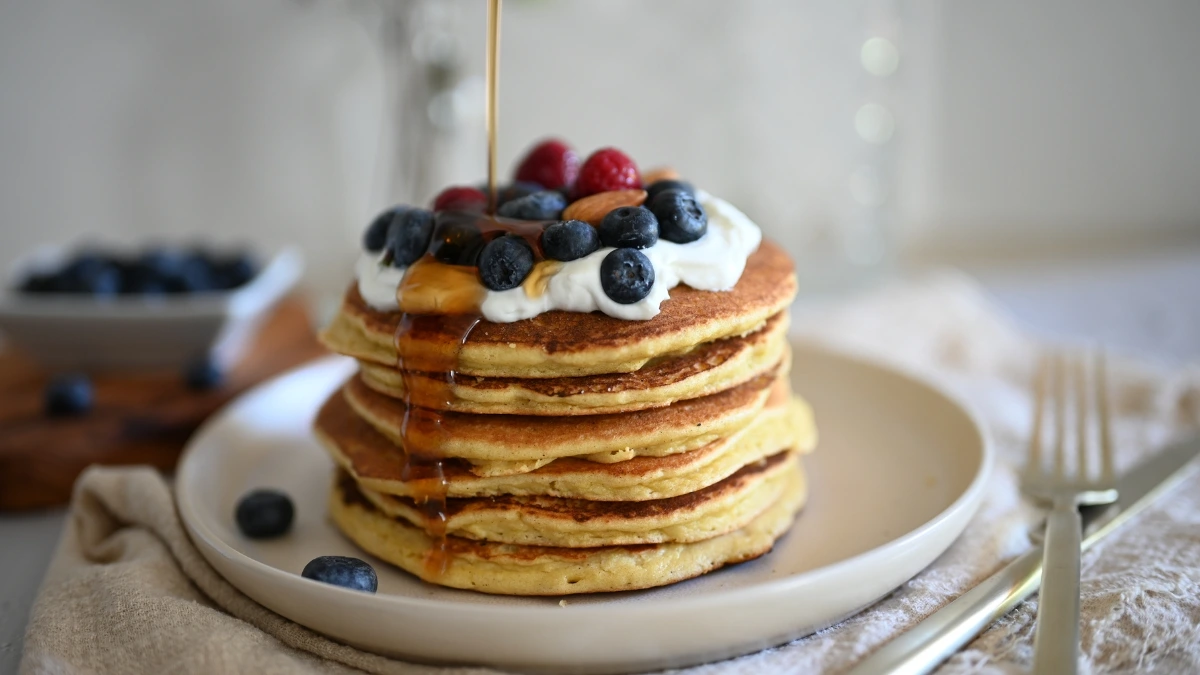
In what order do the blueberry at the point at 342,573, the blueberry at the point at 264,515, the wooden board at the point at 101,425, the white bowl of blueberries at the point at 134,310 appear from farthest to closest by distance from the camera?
the white bowl of blueberries at the point at 134,310, the wooden board at the point at 101,425, the blueberry at the point at 264,515, the blueberry at the point at 342,573

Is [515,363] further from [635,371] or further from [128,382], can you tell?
[128,382]

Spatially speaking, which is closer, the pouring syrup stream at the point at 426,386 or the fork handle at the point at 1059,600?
Result: the fork handle at the point at 1059,600

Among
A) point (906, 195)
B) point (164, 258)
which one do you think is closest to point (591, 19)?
point (906, 195)

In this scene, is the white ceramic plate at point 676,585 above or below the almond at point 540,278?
below

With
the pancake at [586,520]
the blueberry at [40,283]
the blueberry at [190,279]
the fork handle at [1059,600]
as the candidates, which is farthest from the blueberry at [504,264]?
the blueberry at [40,283]

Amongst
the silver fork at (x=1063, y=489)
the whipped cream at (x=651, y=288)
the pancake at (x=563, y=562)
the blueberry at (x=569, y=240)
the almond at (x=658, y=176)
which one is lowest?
the pancake at (x=563, y=562)

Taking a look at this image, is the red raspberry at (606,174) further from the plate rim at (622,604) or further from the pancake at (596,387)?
the plate rim at (622,604)

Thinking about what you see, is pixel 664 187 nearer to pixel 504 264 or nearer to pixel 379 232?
pixel 504 264

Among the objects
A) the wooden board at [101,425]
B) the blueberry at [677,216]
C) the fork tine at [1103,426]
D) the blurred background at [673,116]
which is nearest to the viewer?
the blueberry at [677,216]
